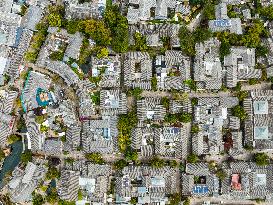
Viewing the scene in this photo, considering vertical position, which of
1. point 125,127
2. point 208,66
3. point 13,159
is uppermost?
point 208,66

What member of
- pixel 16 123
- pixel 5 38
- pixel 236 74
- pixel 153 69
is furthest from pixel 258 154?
pixel 5 38

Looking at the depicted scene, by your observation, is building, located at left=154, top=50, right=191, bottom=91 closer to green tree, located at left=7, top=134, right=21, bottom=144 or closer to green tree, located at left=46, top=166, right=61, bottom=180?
green tree, located at left=46, top=166, right=61, bottom=180

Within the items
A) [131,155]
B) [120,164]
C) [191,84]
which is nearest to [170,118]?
[191,84]

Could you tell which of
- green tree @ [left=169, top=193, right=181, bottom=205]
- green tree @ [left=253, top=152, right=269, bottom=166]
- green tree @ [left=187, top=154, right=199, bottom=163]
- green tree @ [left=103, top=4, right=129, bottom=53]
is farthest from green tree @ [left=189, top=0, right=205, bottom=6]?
green tree @ [left=169, top=193, right=181, bottom=205]

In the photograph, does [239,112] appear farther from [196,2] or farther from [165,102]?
[196,2]

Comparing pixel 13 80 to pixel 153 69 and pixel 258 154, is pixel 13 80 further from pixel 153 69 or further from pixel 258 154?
pixel 258 154

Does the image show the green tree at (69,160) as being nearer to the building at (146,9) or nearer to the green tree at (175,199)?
the green tree at (175,199)

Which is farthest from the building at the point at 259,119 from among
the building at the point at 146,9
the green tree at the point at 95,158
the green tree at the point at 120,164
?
the green tree at the point at 95,158
